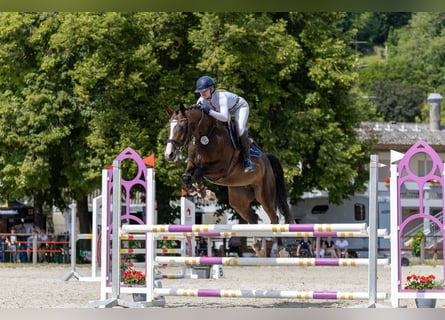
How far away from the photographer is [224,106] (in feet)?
26.7

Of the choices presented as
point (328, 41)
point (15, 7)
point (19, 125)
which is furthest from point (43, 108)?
point (15, 7)

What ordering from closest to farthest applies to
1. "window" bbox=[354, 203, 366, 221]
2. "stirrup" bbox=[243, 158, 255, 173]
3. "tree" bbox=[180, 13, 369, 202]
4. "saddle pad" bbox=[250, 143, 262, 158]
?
"stirrup" bbox=[243, 158, 255, 173]
"saddle pad" bbox=[250, 143, 262, 158]
"tree" bbox=[180, 13, 369, 202]
"window" bbox=[354, 203, 366, 221]

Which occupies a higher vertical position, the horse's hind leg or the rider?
Answer: the rider

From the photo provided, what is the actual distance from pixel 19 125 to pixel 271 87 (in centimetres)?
615

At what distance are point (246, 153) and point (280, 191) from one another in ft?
3.20

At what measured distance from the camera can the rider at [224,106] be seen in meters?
8.06

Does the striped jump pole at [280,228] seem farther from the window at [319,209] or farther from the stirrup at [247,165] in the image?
the window at [319,209]

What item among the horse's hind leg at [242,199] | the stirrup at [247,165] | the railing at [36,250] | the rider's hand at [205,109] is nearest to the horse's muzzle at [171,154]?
the rider's hand at [205,109]

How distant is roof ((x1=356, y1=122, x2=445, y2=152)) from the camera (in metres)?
42.9

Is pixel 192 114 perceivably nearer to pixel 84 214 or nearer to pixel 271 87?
pixel 271 87

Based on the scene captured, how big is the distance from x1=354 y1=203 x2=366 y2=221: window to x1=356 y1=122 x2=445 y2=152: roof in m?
6.55

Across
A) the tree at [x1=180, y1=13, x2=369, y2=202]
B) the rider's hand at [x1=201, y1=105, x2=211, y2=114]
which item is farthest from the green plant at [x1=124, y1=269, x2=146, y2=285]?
the tree at [x1=180, y1=13, x2=369, y2=202]

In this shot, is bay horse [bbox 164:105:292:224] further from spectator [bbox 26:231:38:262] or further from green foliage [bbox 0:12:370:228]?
spectator [bbox 26:231:38:262]

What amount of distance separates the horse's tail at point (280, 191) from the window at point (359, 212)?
84.1 ft
